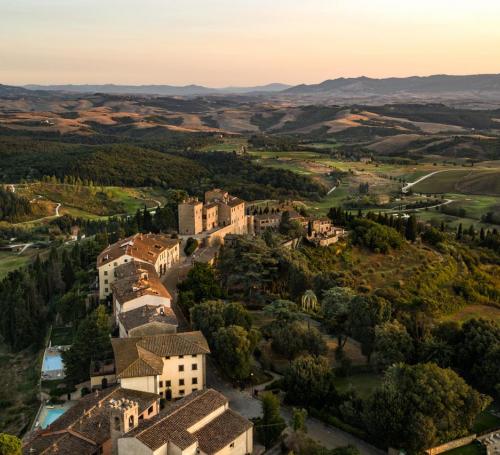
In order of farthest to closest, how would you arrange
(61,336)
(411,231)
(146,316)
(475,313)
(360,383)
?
(411,231) → (475,313) → (61,336) → (146,316) → (360,383)

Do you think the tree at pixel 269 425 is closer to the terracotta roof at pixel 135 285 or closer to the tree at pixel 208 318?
the tree at pixel 208 318

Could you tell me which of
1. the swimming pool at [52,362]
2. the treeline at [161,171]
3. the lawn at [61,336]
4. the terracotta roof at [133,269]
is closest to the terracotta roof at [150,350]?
the swimming pool at [52,362]

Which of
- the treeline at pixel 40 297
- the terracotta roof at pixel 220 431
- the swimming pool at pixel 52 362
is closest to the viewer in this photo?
the terracotta roof at pixel 220 431

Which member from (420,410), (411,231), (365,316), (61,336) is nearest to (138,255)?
(61,336)

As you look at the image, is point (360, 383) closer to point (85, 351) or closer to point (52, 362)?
point (85, 351)

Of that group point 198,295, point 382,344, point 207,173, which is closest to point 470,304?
point 382,344

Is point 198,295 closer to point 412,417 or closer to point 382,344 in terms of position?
point 382,344

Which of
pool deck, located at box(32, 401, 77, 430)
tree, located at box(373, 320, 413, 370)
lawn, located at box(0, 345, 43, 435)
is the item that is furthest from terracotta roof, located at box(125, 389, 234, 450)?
lawn, located at box(0, 345, 43, 435)
